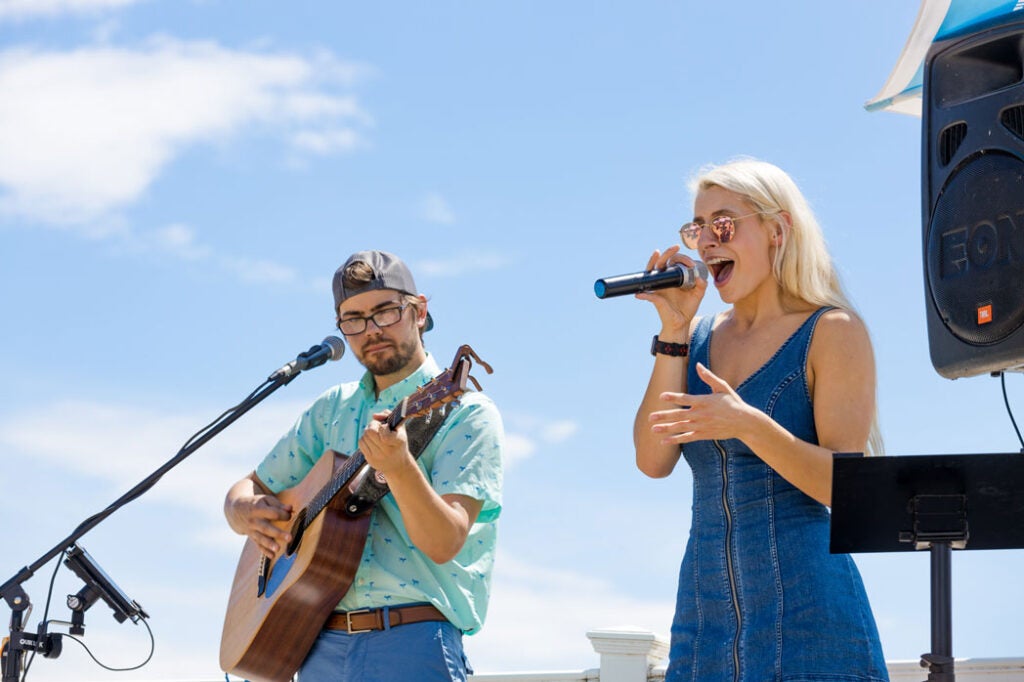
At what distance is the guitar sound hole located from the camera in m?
3.60

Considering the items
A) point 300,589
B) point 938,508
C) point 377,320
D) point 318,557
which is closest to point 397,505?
point 318,557

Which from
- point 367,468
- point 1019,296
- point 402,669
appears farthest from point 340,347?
point 1019,296

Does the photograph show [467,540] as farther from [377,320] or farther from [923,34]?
[923,34]

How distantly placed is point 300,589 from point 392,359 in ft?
2.20

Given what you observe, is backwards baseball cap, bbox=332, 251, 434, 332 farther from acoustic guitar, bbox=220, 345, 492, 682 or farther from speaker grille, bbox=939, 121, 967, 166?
speaker grille, bbox=939, 121, 967, 166

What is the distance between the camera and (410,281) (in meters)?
3.64

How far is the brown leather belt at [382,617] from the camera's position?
314 centimetres

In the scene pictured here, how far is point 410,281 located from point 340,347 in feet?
1.18

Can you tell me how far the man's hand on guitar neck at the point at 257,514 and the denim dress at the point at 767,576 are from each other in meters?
1.52

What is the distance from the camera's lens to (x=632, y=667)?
18.3ft

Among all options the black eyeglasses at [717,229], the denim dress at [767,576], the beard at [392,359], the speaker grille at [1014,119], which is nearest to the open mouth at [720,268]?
the black eyeglasses at [717,229]

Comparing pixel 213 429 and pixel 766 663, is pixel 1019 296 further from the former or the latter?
pixel 213 429

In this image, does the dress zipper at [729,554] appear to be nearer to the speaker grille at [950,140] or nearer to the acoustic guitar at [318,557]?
the acoustic guitar at [318,557]

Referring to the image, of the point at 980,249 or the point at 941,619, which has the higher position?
the point at 980,249
